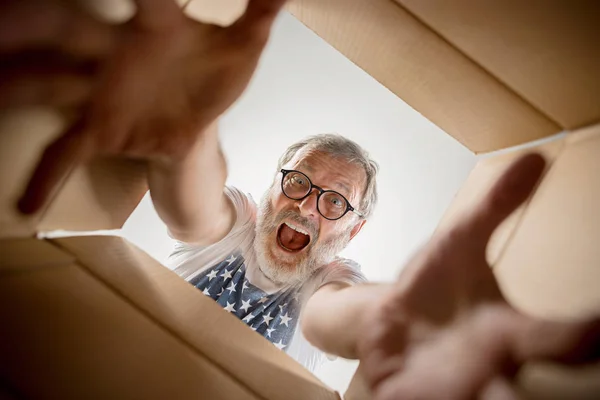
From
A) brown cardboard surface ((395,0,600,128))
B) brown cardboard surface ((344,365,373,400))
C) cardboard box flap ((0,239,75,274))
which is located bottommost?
cardboard box flap ((0,239,75,274))

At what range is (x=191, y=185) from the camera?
64 centimetres

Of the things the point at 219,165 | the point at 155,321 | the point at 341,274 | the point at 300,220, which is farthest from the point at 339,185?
the point at 155,321

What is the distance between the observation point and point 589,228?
0.37 metres

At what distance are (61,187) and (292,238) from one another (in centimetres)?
90

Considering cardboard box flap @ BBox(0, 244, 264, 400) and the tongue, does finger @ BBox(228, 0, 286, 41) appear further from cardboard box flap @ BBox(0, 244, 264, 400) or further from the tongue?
the tongue

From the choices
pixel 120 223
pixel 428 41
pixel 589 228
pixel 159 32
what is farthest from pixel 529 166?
pixel 120 223

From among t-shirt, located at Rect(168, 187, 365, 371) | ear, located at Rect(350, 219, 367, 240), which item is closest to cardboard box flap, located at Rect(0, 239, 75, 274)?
t-shirt, located at Rect(168, 187, 365, 371)

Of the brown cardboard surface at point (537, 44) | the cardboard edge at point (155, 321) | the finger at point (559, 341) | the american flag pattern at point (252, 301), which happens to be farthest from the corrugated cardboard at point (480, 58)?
the american flag pattern at point (252, 301)

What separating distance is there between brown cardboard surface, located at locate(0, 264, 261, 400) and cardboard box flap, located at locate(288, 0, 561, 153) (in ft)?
1.38

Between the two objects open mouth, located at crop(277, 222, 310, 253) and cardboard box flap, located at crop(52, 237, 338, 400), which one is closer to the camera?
cardboard box flap, located at crop(52, 237, 338, 400)

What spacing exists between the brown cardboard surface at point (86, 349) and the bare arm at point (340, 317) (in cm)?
14

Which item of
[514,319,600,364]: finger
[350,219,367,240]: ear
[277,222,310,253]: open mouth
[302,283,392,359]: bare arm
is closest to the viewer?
[514,319,600,364]: finger

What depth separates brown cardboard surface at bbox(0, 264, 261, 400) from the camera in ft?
1.11

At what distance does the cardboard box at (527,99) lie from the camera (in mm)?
357
